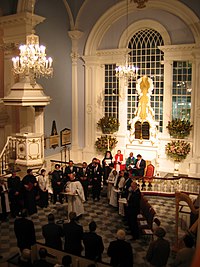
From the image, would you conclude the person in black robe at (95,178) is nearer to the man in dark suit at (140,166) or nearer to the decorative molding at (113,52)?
the man in dark suit at (140,166)

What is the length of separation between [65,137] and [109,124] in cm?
239

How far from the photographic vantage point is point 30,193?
10633mm

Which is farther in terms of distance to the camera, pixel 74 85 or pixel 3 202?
pixel 74 85

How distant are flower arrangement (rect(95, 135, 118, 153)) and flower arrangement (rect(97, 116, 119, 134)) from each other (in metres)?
0.34

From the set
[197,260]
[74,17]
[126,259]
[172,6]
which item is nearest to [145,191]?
[126,259]

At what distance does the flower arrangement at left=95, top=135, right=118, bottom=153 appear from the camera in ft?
57.3

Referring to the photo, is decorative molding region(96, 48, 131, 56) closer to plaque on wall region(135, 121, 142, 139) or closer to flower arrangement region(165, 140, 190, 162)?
plaque on wall region(135, 121, 142, 139)

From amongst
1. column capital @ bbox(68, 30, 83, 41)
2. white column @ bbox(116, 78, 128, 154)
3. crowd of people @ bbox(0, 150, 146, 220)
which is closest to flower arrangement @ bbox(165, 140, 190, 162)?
white column @ bbox(116, 78, 128, 154)

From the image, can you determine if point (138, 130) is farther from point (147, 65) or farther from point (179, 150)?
point (147, 65)

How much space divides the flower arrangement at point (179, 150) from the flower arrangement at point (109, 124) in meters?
3.08

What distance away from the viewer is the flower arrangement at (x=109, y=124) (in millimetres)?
17438

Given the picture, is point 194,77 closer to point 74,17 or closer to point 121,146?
point 121,146

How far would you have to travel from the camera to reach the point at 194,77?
51.2 feet

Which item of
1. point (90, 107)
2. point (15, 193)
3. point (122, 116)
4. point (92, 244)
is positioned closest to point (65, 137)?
point (90, 107)
